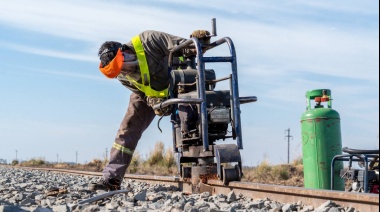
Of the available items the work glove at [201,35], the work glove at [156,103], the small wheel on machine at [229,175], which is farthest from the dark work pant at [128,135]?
the small wheel on machine at [229,175]

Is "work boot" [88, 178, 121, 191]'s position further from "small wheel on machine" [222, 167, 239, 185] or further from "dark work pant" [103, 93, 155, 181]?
"small wheel on machine" [222, 167, 239, 185]

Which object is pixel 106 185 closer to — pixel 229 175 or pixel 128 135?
pixel 128 135

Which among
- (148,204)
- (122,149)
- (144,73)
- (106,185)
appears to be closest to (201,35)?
(144,73)

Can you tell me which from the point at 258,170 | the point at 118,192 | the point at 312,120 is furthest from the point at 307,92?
the point at 258,170

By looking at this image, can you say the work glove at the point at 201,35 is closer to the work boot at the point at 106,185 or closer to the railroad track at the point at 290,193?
the railroad track at the point at 290,193

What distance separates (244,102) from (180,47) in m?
0.94

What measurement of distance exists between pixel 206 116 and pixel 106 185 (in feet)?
5.52

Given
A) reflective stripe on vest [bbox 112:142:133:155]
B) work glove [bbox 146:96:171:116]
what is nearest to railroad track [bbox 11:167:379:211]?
reflective stripe on vest [bbox 112:142:133:155]

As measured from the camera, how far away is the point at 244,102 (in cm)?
718

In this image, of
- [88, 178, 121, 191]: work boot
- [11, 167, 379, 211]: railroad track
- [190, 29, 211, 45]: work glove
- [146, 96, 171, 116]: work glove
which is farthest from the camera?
[146, 96, 171, 116]: work glove

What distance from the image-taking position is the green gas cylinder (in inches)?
293

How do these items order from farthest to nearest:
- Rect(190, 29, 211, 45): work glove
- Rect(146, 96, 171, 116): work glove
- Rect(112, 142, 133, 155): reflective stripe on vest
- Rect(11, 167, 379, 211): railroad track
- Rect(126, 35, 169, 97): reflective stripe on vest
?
Rect(112, 142, 133, 155): reflective stripe on vest, Rect(126, 35, 169, 97): reflective stripe on vest, Rect(146, 96, 171, 116): work glove, Rect(190, 29, 211, 45): work glove, Rect(11, 167, 379, 211): railroad track

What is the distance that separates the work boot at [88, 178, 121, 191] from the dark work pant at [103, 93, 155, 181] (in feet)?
0.17

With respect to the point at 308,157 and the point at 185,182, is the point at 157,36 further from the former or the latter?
the point at 308,157
